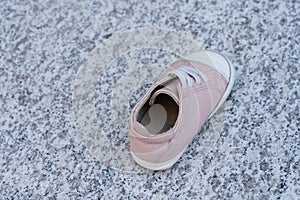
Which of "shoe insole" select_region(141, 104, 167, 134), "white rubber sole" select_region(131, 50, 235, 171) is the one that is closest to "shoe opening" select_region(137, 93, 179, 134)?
"shoe insole" select_region(141, 104, 167, 134)

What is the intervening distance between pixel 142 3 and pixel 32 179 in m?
0.63

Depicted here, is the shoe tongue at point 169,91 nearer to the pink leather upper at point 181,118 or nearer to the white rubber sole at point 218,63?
the pink leather upper at point 181,118

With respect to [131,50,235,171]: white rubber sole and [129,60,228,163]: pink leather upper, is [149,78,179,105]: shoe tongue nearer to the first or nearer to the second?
[129,60,228,163]: pink leather upper

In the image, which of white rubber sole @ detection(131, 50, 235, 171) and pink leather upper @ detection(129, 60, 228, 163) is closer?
pink leather upper @ detection(129, 60, 228, 163)

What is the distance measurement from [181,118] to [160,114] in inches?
2.7

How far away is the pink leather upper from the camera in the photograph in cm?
105

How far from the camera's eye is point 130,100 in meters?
1.25

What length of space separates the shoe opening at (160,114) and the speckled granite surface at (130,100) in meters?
0.10

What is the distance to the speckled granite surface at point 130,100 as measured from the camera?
112cm

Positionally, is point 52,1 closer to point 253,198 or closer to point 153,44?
point 153,44

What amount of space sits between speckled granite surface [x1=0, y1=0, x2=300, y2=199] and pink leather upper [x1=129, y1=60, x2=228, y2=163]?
6 centimetres


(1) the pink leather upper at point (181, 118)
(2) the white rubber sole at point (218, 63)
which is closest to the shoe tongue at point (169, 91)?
(1) the pink leather upper at point (181, 118)

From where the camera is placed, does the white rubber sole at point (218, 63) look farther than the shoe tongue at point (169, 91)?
Yes

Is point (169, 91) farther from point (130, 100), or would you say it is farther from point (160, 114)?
point (130, 100)
